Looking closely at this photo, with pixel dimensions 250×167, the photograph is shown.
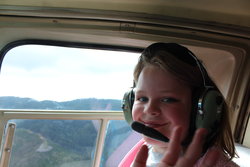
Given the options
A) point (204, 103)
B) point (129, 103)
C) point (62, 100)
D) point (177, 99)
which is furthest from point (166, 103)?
point (62, 100)

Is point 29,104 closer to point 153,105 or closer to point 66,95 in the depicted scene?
point 66,95

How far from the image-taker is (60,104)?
1852mm

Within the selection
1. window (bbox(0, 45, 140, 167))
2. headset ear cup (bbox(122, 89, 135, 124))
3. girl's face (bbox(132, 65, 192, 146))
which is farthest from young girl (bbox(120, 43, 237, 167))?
window (bbox(0, 45, 140, 167))

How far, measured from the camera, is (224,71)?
1.77 metres

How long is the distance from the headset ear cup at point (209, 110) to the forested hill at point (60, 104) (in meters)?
1.13

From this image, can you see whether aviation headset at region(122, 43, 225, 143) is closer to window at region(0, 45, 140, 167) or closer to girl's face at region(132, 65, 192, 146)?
girl's face at region(132, 65, 192, 146)

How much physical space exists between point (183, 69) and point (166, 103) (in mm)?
165

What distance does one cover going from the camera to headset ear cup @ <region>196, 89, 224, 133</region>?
0.96 meters

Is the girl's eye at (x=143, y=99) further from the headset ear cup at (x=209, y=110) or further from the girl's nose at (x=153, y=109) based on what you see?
the headset ear cup at (x=209, y=110)

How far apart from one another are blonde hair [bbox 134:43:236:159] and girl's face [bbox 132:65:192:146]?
0.03 m

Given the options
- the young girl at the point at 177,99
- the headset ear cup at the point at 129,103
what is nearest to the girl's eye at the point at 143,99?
the young girl at the point at 177,99

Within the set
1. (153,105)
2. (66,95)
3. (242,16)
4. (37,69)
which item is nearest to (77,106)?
(66,95)

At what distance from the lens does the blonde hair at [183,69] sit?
1028 millimetres

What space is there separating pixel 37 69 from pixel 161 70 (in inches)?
39.5
